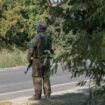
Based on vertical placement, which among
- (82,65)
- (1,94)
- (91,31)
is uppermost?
(91,31)

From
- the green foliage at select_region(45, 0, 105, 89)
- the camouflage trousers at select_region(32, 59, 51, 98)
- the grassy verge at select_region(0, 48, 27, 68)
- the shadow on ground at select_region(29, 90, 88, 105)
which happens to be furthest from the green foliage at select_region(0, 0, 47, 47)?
the green foliage at select_region(45, 0, 105, 89)

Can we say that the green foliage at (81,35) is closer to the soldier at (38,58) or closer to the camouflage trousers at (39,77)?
the soldier at (38,58)

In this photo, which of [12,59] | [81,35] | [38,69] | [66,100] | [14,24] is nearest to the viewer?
[81,35]

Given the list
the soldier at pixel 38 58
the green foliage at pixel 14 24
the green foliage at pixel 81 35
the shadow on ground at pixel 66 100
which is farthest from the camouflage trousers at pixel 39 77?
the green foliage at pixel 14 24

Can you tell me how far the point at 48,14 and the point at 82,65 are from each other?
0.80 m

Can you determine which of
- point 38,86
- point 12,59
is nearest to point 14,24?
point 12,59

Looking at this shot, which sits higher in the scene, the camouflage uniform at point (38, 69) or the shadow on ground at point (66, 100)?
the camouflage uniform at point (38, 69)

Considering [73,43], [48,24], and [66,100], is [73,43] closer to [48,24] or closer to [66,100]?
[48,24]

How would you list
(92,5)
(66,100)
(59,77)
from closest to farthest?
(92,5) → (66,100) → (59,77)

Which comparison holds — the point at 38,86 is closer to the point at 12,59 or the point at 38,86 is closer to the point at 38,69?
the point at 38,69

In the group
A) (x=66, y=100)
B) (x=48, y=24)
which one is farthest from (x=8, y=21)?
(x=48, y=24)

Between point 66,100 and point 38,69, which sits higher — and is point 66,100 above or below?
below

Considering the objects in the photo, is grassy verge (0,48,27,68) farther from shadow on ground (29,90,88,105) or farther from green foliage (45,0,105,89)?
green foliage (45,0,105,89)

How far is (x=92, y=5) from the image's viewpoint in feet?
18.1
